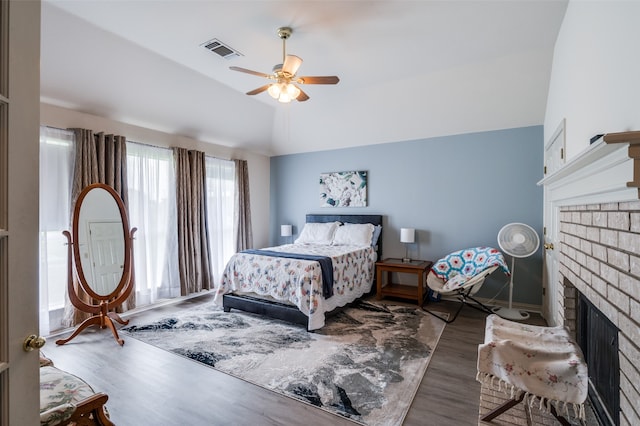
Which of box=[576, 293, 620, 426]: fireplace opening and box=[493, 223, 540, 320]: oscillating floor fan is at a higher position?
box=[493, 223, 540, 320]: oscillating floor fan

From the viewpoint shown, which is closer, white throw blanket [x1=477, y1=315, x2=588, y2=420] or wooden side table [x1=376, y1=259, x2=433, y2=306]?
white throw blanket [x1=477, y1=315, x2=588, y2=420]

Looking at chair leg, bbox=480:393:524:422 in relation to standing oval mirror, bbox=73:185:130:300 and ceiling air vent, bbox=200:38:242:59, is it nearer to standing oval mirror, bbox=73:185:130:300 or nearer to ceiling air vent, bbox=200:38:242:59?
standing oval mirror, bbox=73:185:130:300

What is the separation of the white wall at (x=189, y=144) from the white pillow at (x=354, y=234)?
5.91ft

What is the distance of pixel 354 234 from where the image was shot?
15.6 ft

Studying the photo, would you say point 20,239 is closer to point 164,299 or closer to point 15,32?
point 15,32

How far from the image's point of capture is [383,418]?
1887 mm

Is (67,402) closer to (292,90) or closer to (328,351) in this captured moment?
(328,351)

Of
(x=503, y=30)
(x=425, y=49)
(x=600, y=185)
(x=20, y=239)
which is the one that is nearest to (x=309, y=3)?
(x=425, y=49)

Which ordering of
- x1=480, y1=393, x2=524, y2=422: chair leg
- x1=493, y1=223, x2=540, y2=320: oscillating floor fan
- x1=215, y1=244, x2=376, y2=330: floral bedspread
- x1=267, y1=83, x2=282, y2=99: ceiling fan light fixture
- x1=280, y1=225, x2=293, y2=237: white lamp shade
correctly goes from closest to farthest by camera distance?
x1=480, y1=393, x2=524, y2=422: chair leg < x1=267, y1=83, x2=282, y2=99: ceiling fan light fixture < x1=215, y1=244, x2=376, y2=330: floral bedspread < x1=493, y1=223, x2=540, y2=320: oscillating floor fan < x1=280, y1=225, x2=293, y2=237: white lamp shade

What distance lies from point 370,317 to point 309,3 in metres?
3.23

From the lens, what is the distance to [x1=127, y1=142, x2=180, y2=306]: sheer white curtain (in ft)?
12.8

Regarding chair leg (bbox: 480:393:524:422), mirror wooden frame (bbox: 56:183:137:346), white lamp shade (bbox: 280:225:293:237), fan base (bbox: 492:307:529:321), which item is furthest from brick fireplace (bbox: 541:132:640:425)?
white lamp shade (bbox: 280:225:293:237)

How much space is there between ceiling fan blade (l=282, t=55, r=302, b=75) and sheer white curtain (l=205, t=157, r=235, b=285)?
264cm

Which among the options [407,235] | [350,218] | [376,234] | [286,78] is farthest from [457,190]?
[286,78]
